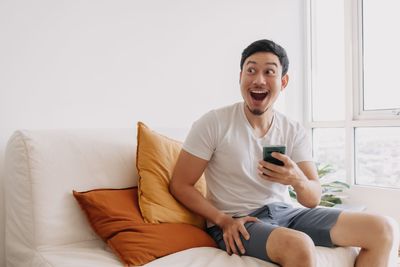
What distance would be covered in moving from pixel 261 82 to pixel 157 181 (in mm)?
587

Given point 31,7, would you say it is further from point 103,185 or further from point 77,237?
point 77,237

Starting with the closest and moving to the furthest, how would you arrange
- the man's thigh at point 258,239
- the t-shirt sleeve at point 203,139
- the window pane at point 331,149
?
1. the man's thigh at point 258,239
2. the t-shirt sleeve at point 203,139
3. the window pane at point 331,149

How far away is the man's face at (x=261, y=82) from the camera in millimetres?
1607

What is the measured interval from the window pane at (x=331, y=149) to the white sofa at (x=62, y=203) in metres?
1.81

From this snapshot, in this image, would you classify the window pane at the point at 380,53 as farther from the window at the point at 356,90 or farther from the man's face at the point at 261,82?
the man's face at the point at 261,82

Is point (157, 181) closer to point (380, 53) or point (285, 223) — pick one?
point (285, 223)

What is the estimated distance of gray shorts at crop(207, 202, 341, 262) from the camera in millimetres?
1362

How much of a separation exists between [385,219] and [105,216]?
1.03 metres

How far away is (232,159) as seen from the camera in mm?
1562

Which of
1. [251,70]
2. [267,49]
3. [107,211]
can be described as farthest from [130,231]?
[267,49]

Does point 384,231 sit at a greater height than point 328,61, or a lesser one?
lesser

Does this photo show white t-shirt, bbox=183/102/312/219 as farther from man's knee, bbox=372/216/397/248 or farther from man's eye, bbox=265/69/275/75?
man's knee, bbox=372/216/397/248

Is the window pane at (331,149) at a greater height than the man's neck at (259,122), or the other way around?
the man's neck at (259,122)

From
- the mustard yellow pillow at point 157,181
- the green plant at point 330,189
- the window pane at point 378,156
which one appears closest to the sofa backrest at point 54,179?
the mustard yellow pillow at point 157,181
